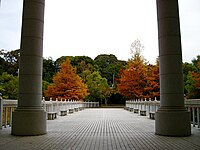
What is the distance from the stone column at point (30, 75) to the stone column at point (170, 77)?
3.91 metres

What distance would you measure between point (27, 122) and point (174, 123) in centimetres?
456

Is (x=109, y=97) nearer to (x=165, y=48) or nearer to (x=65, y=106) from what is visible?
(x=65, y=106)

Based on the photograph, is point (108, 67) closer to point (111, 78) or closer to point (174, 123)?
point (111, 78)

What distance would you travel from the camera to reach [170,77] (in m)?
7.64

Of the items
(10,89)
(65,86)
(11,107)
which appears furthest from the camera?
(65,86)

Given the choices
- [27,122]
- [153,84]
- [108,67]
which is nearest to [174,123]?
[27,122]

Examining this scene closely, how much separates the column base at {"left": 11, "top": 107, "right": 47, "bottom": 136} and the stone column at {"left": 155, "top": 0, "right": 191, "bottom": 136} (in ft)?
12.4

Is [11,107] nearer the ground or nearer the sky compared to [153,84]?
nearer the ground

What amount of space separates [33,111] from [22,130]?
662 mm

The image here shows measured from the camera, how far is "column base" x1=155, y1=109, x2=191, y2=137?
23.8 ft

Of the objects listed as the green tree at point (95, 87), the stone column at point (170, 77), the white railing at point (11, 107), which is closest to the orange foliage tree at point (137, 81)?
the green tree at point (95, 87)

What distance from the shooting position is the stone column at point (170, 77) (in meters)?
7.30

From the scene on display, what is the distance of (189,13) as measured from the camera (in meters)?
21.2

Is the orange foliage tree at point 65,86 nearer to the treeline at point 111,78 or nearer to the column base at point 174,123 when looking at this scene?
the treeline at point 111,78
